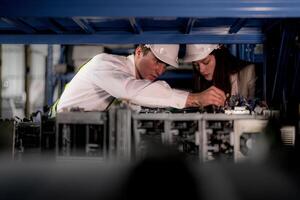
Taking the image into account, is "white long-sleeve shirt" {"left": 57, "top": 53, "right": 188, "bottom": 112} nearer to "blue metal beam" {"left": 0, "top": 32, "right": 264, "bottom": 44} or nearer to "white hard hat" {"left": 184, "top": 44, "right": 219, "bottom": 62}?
"blue metal beam" {"left": 0, "top": 32, "right": 264, "bottom": 44}

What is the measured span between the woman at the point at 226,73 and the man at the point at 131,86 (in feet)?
2.70

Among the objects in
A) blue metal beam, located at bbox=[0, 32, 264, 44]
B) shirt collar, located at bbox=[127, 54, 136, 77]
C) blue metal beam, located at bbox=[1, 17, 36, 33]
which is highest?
blue metal beam, located at bbox=[1, 17, 36, 33]

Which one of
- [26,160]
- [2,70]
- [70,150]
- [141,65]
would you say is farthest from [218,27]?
[2,70]

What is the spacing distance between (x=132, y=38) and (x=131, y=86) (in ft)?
1.87

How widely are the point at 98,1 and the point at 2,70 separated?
23.5 ft

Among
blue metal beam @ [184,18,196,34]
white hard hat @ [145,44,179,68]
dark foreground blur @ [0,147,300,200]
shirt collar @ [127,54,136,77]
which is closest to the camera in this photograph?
dark foreground blur @ [0,147,300,200]

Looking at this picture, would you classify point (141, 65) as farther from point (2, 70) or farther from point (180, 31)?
point (2, 70)

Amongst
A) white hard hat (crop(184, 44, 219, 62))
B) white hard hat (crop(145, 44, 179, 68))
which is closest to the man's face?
white hard hat (crop(145, 44, 179, 68))

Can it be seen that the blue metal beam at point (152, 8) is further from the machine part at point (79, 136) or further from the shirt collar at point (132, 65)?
the shirt collar at point (132, 65)

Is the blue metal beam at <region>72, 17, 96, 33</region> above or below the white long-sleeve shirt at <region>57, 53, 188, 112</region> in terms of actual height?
above

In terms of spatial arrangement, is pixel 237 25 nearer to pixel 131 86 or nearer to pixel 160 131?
pixel 131 86

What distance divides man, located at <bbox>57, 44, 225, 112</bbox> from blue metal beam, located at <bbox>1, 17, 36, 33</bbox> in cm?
74

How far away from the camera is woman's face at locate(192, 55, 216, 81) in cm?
499

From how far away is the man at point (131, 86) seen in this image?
371 centimetres
